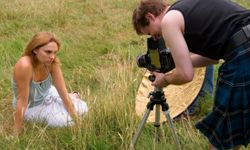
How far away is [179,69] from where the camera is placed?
261 cm

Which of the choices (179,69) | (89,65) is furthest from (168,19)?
(89,65)

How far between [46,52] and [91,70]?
1.54 metres

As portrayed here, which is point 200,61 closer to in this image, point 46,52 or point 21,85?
point 46,52

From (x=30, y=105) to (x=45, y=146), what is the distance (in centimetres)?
85

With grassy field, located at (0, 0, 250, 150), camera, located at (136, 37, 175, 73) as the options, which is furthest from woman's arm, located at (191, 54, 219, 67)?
grassy field, located at (0, 0, 250, 150)

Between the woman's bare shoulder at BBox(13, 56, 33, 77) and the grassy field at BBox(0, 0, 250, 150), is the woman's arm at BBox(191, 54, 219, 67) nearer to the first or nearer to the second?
the grassy field at BBox(0, 0, 250, 150)

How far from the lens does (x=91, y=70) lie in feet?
17.6

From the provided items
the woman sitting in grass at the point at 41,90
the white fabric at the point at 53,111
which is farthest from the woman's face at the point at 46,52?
the white fabric at the point at 53,111

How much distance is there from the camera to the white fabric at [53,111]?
3.90m

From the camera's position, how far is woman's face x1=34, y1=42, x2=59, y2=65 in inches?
151

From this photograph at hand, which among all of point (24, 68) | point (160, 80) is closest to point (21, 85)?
point (24, 68)

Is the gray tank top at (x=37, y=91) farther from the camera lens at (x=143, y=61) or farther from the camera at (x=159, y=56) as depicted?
the camera at (x=159, y=56)

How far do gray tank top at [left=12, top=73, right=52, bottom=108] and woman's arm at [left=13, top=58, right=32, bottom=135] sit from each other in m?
0.17

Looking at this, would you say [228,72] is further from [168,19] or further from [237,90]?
[168,19]
